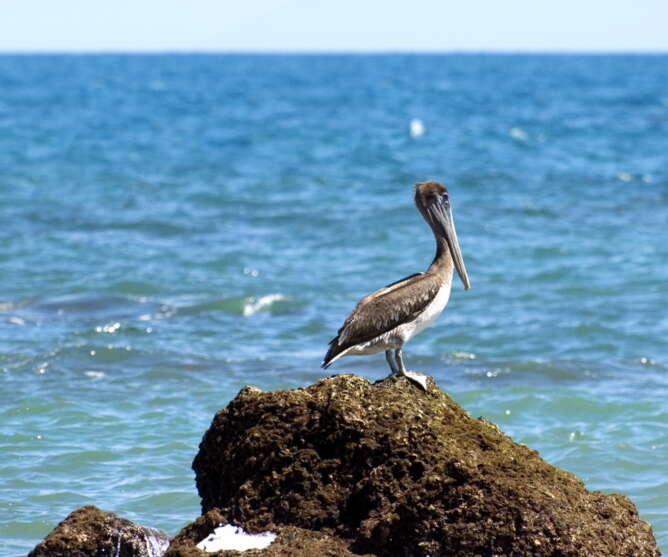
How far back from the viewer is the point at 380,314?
288 inches

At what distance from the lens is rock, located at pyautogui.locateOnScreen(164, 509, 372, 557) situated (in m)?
5.58

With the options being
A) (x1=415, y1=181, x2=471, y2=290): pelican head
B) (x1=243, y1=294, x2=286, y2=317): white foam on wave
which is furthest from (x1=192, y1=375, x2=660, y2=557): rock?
(x1=243, y1=294, x2=286, y2=317): white foam on wave

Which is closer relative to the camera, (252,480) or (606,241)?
(252,480)

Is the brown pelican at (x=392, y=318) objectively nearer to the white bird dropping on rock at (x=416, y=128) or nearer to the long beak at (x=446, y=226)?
the long beak at (x=446, y=226)

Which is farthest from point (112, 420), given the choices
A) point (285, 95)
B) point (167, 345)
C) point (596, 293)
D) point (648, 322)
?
point (285, 95)

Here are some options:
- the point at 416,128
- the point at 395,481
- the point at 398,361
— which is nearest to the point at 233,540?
the point at 395,481

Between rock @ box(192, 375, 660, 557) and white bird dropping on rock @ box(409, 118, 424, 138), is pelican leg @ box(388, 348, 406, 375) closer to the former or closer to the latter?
rock @ box(192, 375, 660, 557)

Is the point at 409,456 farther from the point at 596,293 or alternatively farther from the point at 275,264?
the point at 275,264

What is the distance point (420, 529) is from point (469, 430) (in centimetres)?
77

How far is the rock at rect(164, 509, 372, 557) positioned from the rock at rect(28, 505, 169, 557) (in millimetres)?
549

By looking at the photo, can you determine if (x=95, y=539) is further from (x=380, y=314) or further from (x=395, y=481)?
(x=380, y=314)

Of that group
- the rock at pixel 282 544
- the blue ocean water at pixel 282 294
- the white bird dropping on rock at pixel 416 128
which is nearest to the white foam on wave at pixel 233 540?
the rock at pixel 282 544

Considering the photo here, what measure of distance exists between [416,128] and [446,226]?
121ft

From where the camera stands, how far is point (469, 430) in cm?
620
